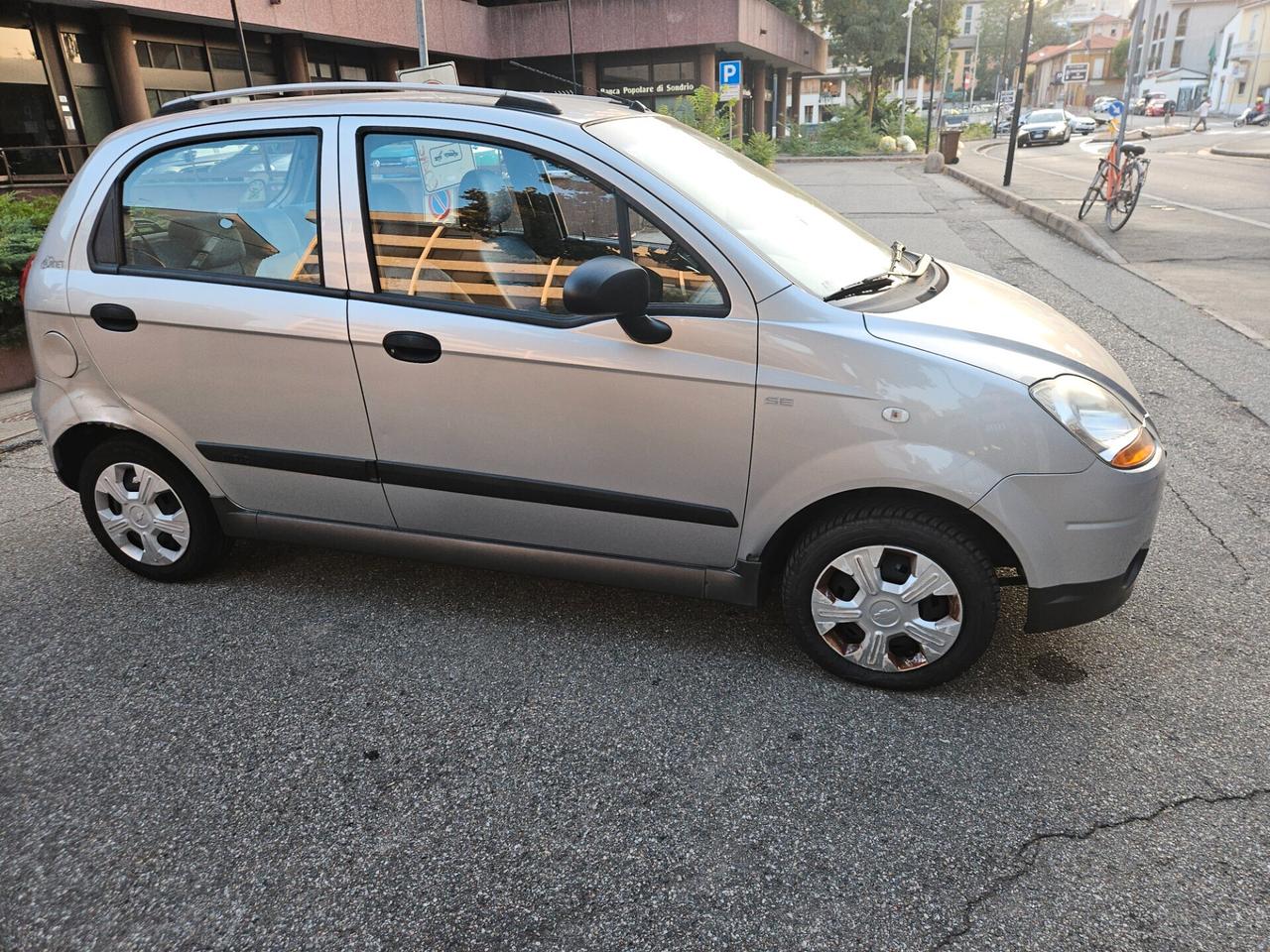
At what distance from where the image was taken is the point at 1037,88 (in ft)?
426

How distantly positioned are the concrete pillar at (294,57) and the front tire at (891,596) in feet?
71.9

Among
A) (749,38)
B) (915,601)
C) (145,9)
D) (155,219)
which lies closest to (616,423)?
(915,601)

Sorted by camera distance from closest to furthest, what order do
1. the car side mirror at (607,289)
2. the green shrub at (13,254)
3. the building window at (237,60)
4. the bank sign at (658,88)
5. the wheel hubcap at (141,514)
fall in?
the car side mirror at (607,289)
the wheel hubcap at (141,514)
the green shrub at (13,254)
the building window at (237,60)
the bank sign at (658,88)

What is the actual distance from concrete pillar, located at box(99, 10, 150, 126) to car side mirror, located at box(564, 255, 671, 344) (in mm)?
17543

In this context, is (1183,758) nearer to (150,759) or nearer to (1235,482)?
(1235,482)

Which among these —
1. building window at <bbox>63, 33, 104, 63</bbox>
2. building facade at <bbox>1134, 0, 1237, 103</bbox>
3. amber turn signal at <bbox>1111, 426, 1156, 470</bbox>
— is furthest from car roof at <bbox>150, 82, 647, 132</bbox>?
building facade at <bbox>1134, 0, 1237, 103</bbox>

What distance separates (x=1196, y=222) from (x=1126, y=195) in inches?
68.7

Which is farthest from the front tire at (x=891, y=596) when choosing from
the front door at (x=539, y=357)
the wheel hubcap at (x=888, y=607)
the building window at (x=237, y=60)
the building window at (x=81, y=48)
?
the building window at (x=237, y=60)

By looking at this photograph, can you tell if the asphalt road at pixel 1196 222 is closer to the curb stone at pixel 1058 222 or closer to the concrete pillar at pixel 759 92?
the curb stone at pixel 1058 222

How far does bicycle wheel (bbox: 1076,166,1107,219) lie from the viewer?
Result: 531 inches

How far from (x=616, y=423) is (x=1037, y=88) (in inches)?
5861

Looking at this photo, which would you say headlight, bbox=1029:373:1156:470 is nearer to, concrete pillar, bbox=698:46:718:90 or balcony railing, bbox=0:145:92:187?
balcony railing, bbox=0:145:92:187

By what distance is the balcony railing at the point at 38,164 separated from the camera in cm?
1525

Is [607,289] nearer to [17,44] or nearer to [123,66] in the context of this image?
[17,44]
